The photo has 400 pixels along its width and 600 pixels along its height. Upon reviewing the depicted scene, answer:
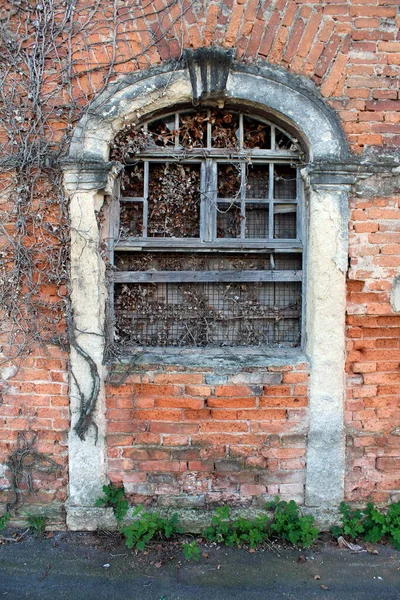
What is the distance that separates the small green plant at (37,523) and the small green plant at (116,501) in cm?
43

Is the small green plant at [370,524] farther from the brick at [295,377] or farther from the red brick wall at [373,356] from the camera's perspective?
the brick at [295,377]

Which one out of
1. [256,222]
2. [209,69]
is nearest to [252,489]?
[256,222]

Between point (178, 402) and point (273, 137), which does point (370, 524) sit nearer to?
point (178, 402)

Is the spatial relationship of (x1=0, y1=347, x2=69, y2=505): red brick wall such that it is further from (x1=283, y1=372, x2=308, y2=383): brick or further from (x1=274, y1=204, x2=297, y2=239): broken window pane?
(x1=274, y1=204, x2=297, y2=239): broken window pane

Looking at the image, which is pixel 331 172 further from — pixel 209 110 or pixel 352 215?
pixel 209 110

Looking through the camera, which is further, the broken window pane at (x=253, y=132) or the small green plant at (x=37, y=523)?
the broken window pane at (x=253, y=132)

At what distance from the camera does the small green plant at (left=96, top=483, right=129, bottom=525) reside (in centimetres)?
312

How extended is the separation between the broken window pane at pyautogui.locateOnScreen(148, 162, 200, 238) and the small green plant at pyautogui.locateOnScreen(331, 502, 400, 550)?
2.41 m

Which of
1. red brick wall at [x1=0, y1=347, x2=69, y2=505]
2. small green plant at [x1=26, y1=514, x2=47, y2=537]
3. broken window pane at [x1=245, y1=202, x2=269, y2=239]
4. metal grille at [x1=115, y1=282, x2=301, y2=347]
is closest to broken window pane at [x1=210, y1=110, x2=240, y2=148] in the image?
broken window pane at [x1=245, y1=202, x2=269, y2=239]

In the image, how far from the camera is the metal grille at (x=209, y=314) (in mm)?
3396

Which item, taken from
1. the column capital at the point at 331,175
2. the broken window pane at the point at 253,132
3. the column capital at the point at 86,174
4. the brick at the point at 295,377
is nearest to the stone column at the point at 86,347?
the column capital at the point at 86,174

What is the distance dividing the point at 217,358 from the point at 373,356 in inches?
45.8

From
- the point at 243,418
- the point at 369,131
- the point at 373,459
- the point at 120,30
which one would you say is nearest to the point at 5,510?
the point at 243,418

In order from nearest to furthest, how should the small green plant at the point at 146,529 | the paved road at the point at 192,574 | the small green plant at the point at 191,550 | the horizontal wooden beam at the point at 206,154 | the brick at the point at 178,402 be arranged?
the paved road at the point at 192,574, the small green plant at the point at 191,550, the small green plant at the point at 146,529, the brick at the point at 178,402, the horizontal wooden beam at the point at 206,154
